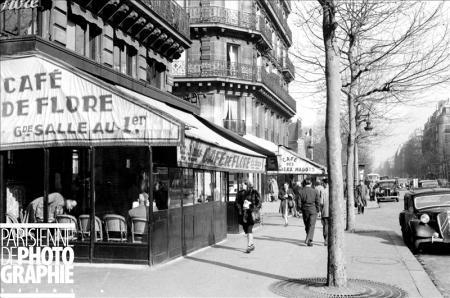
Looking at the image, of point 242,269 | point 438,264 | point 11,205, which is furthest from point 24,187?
point 438,264

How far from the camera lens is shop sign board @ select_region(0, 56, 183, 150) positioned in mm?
10203

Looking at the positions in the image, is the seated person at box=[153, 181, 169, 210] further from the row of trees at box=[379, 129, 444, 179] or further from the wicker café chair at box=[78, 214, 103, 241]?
the row of trees at box=[379, 129, 444, 179]

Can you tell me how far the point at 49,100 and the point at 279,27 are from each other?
3819cm

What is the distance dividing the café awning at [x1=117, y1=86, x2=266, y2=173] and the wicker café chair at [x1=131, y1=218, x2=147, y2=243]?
148cm

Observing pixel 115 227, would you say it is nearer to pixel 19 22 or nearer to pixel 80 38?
pixel 19 22

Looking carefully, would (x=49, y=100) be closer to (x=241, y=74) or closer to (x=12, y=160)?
(x=12, y=160)

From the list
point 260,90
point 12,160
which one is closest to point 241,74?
point 260,90

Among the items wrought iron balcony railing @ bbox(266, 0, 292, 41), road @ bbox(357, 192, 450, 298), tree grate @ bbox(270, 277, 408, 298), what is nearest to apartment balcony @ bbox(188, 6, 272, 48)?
wrought iron balcony railing @ bbox(266, 0, 292, 41)

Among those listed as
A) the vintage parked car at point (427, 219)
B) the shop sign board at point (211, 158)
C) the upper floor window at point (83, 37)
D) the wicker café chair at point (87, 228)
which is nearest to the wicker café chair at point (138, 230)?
the wicker café chair at point (87, 228)

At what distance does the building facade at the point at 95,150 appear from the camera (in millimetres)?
10414

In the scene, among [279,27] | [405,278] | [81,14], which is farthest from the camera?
[279,27]

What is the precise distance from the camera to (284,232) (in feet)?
60.7

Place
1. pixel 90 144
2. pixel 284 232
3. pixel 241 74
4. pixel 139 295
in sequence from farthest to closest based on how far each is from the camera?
pixel 241 74, pixel 284 232, pixel 90 144, pixel 139 295

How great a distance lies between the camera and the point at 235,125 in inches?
1480
